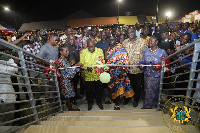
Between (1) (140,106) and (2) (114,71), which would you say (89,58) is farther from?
(1) (140,106)

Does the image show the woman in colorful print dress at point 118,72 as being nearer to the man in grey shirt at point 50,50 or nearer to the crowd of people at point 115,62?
the crowd of people at point 115,62

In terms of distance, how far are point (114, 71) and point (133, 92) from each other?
0.90 metres

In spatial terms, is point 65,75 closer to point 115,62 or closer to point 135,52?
point 115,62

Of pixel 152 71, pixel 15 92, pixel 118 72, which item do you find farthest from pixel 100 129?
pixel 152 71

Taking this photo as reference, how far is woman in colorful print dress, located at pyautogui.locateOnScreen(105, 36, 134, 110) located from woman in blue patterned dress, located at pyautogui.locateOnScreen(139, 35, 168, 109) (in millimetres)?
489

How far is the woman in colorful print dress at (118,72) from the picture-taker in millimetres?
3619

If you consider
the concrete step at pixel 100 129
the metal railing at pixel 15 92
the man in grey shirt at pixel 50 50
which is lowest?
the concrete step at pixel 100 129

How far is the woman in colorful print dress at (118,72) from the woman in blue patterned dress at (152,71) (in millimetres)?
489

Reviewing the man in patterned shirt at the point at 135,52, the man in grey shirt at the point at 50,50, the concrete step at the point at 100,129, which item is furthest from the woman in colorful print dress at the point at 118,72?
the concrete step at the point at 100,129

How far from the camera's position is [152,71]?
337 cm

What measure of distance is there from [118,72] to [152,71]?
84 cm

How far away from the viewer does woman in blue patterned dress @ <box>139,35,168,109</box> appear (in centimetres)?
332

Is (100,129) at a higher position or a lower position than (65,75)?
lower

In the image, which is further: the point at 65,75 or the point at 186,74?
the point at 65,75
